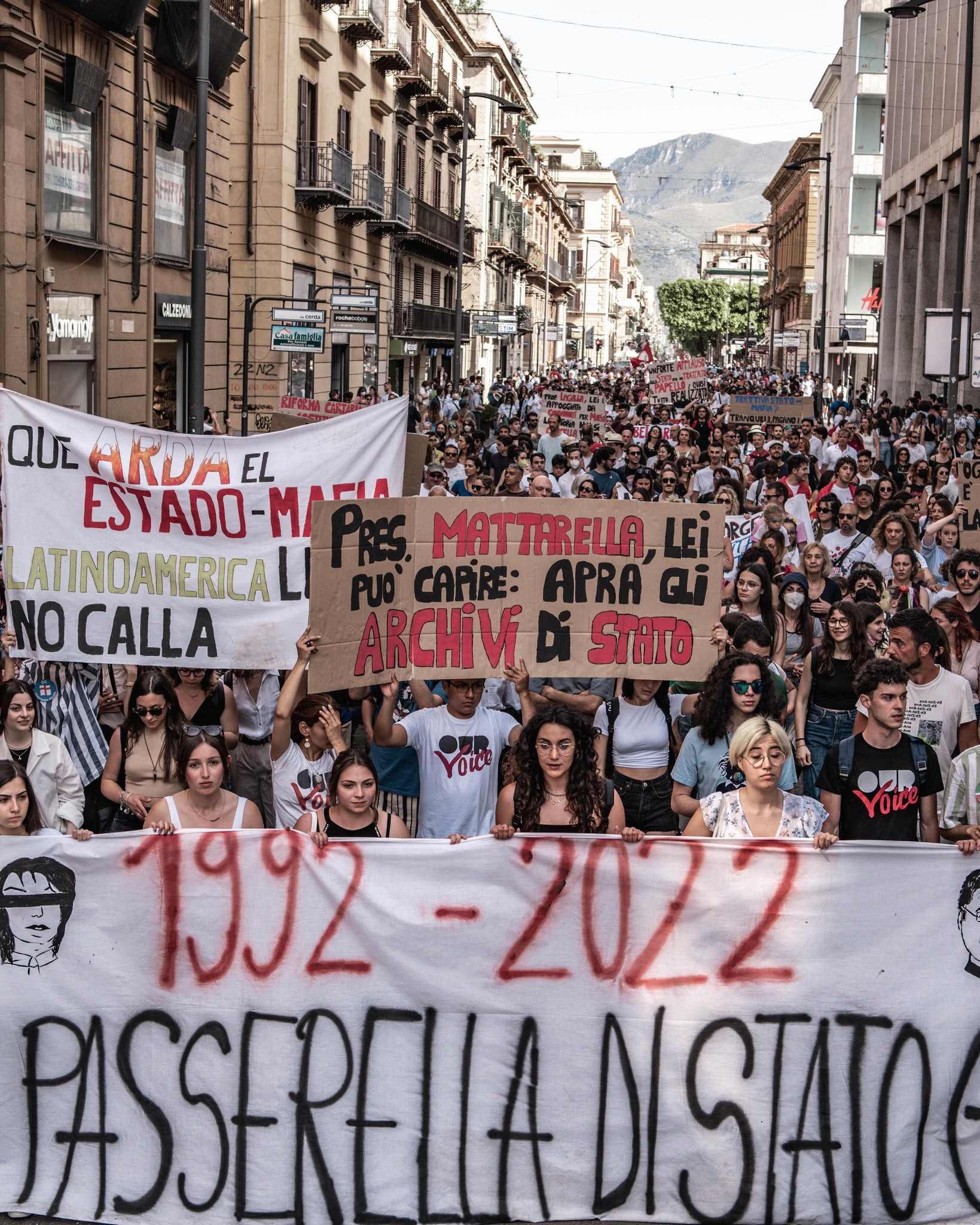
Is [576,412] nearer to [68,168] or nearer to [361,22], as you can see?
[68,168]

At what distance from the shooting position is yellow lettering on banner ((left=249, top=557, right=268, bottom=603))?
261 inches

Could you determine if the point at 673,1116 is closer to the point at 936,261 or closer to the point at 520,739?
the point at 520,739

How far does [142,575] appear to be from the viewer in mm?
6520

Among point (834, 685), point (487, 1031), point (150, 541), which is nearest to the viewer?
point (487, 1031)

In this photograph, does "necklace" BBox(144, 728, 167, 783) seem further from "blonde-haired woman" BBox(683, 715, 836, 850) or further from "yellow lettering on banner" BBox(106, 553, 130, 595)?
"blonde-haired woman" BBox(683, 715, 836, 850)

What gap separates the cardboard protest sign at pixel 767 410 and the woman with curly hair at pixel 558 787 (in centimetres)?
1901

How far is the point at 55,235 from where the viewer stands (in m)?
17.5

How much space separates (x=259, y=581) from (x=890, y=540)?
452 cm

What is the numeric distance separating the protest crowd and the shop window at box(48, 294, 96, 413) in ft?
35.3

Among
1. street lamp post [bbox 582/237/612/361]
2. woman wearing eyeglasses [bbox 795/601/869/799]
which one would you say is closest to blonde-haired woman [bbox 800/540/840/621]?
woman wearing eyeglasses [bbox 795/601/869/799]

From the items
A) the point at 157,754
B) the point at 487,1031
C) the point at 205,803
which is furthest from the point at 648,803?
the point at 157,754

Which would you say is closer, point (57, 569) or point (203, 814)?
point (203, 814)

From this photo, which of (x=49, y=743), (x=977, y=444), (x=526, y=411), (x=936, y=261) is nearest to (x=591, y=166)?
(x=936, y=261)

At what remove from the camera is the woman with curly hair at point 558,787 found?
5203 millimetres
